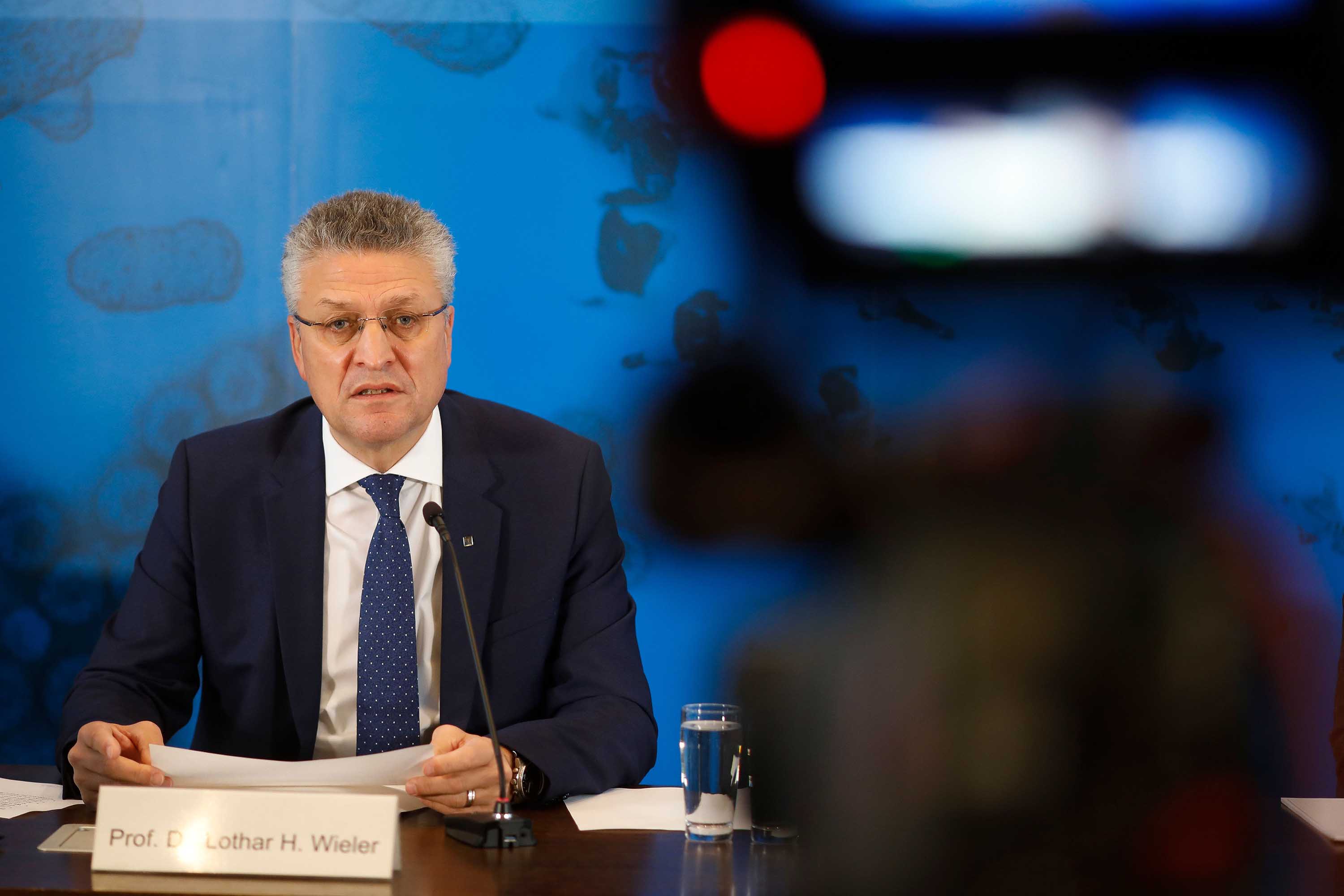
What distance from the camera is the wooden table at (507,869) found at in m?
1.22

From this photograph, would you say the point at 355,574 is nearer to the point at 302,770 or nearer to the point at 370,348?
the point at 370,348

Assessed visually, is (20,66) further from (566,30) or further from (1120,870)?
(1120,870)

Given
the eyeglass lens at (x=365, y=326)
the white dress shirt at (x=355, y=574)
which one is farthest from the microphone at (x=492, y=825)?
the eyeglass lens at (x=365, y=326)

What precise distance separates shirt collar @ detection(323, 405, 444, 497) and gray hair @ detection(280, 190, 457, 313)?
0.74ft

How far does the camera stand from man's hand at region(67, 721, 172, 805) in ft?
4.95

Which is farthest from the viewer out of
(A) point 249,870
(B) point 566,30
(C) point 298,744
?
(B) point 566,30

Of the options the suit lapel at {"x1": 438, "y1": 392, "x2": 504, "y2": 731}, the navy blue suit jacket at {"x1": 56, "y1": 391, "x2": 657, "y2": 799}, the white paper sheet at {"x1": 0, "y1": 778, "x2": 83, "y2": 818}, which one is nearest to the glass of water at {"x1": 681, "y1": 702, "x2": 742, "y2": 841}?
the navy blue suit jacket at {"x1": 56, "y1": 391, "x2": 657, "y2": 799}

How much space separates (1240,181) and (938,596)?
4.69ft

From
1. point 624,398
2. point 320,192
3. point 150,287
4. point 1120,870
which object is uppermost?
point 320,192

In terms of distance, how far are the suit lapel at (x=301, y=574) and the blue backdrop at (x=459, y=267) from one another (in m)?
1.42

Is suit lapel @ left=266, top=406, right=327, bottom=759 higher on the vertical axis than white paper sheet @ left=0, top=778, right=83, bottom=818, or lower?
higher

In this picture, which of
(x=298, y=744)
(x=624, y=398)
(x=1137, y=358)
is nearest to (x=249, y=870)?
(x=298, y=744)

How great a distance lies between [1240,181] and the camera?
135 inches

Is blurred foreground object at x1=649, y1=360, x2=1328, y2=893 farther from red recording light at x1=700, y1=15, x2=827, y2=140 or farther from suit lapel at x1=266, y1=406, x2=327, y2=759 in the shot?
suit lapel at x1=266, y1=406, x2=327, y2=759
